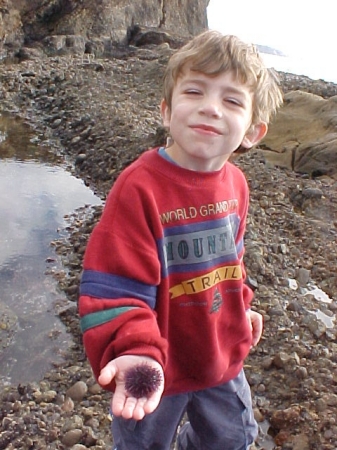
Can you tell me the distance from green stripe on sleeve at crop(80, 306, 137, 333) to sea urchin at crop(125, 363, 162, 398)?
0.19 meters

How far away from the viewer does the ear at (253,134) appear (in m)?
2.15

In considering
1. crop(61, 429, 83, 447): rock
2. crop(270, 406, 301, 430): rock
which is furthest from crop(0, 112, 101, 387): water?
crop(270, 406, 301, 430): rock

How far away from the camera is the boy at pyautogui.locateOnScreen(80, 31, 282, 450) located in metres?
1.69

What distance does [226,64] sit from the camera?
1.88 m

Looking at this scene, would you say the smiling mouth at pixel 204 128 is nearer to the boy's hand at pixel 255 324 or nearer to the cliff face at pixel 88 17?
the boy's hand at pixel 255 324

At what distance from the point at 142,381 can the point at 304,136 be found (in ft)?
25.2

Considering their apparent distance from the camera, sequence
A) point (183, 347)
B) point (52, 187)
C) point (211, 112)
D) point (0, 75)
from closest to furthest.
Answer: point (211, 112) → point (183, 347) → point (52, 187) → point (0, 75)

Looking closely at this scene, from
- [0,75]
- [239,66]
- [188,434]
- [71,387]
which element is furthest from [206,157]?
[0,75]

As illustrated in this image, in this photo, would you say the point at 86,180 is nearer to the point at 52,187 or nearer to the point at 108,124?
the point at 52,187

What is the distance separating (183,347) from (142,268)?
1.38ft

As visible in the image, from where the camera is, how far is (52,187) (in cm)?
690

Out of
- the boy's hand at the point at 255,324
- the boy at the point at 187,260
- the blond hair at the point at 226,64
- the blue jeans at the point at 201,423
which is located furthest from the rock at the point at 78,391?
the blond hair at the point at 226,64

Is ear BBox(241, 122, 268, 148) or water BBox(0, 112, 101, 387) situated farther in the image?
water BBox(0, 112, 101, 387)

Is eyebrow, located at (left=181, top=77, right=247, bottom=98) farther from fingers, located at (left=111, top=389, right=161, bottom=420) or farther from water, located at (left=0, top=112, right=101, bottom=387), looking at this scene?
water, located at (left=0, top=112, right=101, bottom=387)
